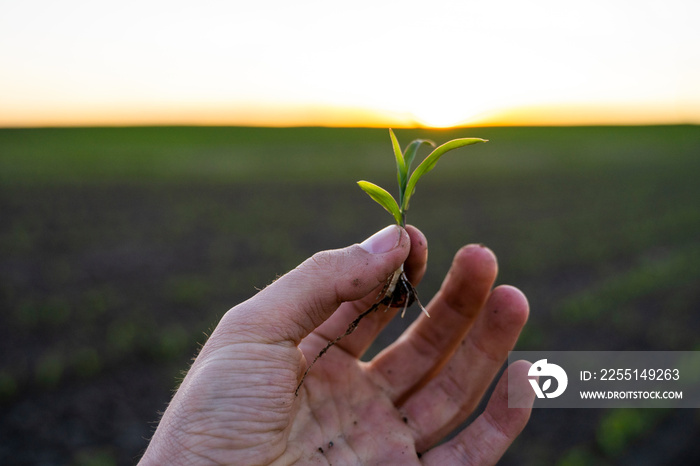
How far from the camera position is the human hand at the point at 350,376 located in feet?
6.25

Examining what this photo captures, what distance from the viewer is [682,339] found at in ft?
20.4

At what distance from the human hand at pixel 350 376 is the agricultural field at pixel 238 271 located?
2176 mm

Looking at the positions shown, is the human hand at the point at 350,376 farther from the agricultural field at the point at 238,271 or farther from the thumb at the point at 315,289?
the agricultural field at the point at 238,271

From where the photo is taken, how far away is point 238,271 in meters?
8.55

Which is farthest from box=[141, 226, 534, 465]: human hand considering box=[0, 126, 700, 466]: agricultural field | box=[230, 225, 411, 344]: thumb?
box=[0, 126, 700, 466]: agricultural field

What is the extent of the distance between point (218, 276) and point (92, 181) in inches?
395

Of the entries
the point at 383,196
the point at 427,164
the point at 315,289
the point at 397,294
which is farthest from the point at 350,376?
the point at 427,164

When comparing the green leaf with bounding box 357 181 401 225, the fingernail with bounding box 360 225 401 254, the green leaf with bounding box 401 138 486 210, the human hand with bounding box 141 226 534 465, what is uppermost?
the green leaf with bounding box 401 138 486 210

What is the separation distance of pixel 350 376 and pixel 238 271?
621 centimetres

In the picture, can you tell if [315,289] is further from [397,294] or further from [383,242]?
[397,294]

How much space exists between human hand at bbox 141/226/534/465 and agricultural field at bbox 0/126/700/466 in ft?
7.14

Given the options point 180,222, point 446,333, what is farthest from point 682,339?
point 180,222

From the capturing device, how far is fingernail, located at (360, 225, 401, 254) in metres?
2.12

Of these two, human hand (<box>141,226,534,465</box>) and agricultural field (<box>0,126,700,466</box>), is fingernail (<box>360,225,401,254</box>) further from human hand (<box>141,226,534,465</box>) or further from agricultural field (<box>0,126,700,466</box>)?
agricultural field (<box>0,126,700,466</box>)
